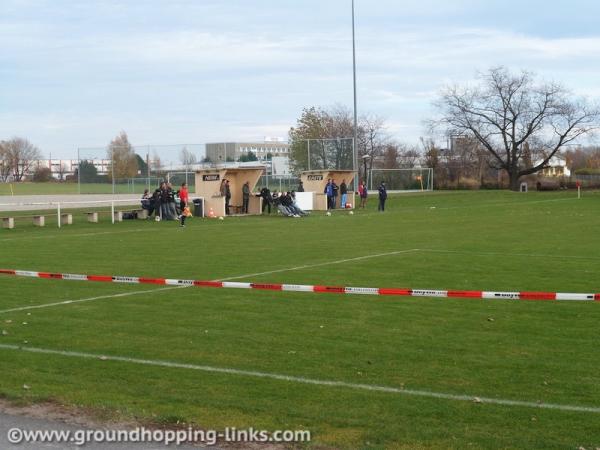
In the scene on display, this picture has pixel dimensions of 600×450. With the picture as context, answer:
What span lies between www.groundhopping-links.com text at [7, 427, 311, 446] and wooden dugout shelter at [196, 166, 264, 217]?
33517mm

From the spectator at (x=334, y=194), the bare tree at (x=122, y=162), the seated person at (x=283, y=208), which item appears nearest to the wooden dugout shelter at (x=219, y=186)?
the seated person at (x=283, y=208)

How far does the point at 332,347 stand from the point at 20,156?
106m

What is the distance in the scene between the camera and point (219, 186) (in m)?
40.2

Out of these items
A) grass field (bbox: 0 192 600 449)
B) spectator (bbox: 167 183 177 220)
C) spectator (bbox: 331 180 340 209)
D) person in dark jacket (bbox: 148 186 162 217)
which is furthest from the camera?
spectator (bbox: 331 180 340 209)

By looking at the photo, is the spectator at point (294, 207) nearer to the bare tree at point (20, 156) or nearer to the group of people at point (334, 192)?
the group of people at point (334, 192)

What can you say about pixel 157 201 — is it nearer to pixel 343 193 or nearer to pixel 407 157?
pixel 343 193

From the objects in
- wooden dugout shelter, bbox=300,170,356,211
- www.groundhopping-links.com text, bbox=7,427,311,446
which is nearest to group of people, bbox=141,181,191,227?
wooden dugout shelter, bbox=300,170,356,211

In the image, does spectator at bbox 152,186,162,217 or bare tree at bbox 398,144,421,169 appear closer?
spectator at bbox 152,186,162,217

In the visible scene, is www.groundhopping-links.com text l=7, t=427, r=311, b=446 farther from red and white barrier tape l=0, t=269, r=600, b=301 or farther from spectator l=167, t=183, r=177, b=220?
spectator l=167, t=183, r=177, b=220

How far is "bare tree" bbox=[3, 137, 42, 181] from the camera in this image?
348 feet

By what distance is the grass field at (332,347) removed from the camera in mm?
6484

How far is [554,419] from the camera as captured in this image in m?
6.46

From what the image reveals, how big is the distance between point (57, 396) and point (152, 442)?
1498 mm

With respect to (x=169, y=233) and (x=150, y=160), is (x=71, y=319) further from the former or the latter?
(x=150, y=160)
